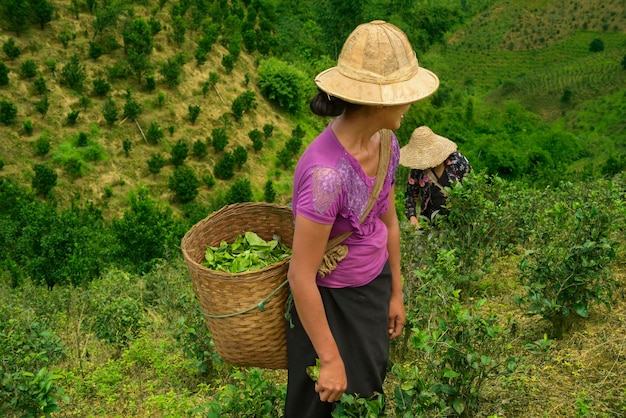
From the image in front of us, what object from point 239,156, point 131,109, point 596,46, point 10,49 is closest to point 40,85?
point 10,49

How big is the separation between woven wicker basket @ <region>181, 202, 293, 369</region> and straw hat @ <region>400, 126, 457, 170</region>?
83.1 inches

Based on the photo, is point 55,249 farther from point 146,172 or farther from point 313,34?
point 313,34

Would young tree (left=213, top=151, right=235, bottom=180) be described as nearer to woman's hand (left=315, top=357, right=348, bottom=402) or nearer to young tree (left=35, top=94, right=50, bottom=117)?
young tree (left=35, top=94, right=50, bottom=117)

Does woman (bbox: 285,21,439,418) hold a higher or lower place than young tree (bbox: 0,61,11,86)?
higher

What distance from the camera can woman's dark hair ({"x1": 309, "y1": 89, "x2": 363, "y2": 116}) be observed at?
195 cm

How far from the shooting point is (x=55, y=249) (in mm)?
7695

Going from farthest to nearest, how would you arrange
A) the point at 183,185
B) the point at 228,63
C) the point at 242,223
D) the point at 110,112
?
the point at 228,63 → the point at 110,112 → the point at 183,185 → the point at 242,223

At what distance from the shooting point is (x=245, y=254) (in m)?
2.35

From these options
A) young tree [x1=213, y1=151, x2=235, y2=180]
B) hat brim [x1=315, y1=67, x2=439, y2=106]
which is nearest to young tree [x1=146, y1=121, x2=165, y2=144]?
young tree [x1=213, y1=151, x2=235, y2=180]

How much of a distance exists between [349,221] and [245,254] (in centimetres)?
53

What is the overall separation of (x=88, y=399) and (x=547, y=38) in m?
47.8

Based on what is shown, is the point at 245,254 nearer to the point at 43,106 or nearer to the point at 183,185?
the point at 183,185

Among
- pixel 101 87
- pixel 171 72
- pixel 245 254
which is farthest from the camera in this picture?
pixel 171 72

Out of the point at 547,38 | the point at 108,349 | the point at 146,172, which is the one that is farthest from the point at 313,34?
the point at 547,38
